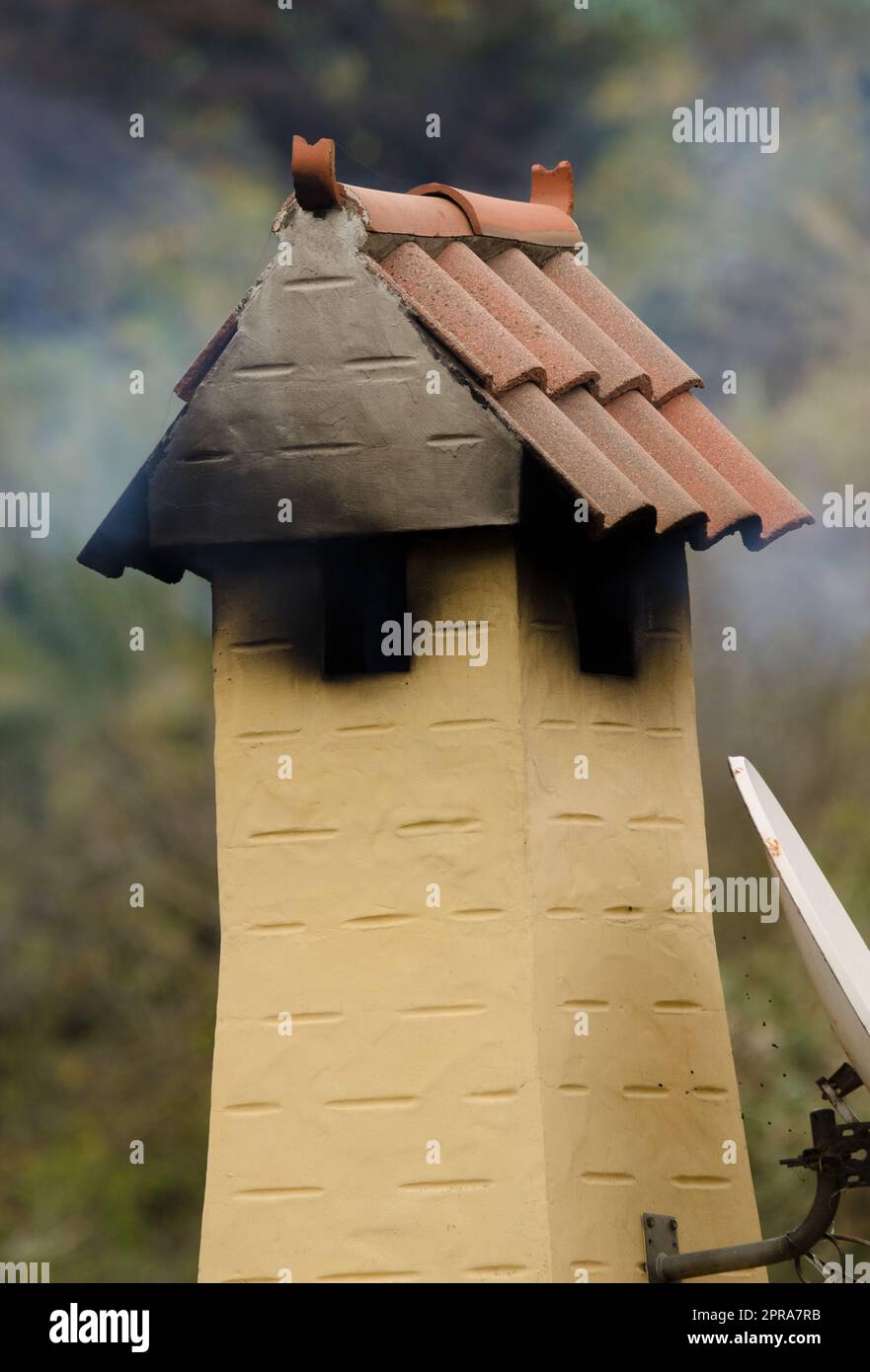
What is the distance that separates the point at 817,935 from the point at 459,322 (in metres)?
2.51

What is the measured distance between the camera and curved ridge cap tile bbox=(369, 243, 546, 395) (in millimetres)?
7621

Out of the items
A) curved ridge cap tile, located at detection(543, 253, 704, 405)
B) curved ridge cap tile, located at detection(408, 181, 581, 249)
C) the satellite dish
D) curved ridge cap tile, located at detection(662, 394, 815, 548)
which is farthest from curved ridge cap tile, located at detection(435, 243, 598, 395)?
the satellite dish

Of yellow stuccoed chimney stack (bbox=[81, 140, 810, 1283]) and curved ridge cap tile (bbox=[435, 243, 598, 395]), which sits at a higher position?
curved ridge cap tile (bbox=[435, 243, 598, 395])

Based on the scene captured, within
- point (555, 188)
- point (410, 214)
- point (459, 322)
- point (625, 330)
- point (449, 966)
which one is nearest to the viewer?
point (449, 966)

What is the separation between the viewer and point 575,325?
333 inches

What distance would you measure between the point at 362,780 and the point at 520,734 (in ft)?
1.97

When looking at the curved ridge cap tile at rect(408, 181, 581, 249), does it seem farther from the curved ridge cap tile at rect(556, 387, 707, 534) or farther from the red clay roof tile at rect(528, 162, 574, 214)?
the curved ridge cap tile at rect(556, 387, 707, 534)

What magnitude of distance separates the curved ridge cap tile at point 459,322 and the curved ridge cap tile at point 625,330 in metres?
0.93

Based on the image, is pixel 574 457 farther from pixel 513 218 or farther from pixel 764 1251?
pixel 764 1251

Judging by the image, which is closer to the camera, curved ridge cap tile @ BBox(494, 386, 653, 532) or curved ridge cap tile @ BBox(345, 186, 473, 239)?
curved ridge cap tile @ BBox(494, 386, 653, 532)

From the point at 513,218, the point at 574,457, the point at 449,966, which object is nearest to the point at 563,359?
the point at 574,457

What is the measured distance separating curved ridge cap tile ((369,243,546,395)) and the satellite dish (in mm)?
1571

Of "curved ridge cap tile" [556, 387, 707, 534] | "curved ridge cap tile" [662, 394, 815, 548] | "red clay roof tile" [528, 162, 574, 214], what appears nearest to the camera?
"curved ridge cap tile" [556, 387, 707, 534]

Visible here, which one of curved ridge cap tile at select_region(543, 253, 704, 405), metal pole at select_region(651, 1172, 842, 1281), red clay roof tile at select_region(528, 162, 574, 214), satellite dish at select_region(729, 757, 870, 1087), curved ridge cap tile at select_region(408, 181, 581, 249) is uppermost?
red clay roof tile at select_region(528, 162, 574, 214)
